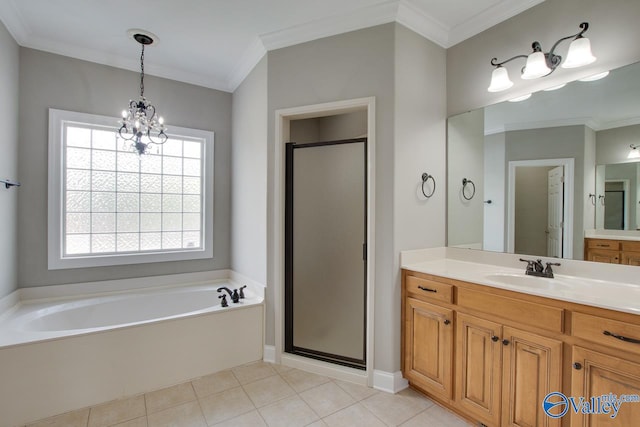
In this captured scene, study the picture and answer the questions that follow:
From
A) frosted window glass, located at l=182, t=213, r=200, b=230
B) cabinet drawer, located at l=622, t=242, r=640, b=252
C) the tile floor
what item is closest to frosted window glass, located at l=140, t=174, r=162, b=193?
frosted window glass, located at l=182, t=213, r=200, b=230

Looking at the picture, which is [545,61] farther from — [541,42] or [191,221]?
[191,221]

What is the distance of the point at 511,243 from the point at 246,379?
2.26m

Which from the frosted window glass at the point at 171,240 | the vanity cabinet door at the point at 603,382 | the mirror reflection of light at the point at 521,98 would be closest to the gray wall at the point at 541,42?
the mirror reflection of light at the point at 521,98

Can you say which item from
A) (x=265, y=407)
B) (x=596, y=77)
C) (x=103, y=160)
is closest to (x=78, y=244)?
(x=103, y=160)

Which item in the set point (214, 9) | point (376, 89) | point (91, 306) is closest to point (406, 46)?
point (376, 89)

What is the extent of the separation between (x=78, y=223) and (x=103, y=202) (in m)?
0.28

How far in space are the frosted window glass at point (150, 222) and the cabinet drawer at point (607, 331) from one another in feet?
11.4

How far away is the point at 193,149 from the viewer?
338cm

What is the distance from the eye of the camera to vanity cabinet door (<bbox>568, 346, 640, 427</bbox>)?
3.97 feet

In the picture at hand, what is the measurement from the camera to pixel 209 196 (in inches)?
134

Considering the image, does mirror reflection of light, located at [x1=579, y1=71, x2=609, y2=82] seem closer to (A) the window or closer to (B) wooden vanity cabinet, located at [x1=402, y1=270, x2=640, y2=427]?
(B) wooden vanity cabinet, located at [x1=402, y1=270, x2=640, y2=427]

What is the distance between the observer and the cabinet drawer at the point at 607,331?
47.8 inches

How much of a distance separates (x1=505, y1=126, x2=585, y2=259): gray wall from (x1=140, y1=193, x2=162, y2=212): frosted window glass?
3.37m

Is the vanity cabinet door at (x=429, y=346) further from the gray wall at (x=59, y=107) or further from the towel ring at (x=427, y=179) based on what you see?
the gray wall at (x=59, y=107)
